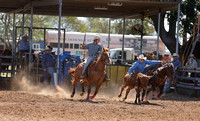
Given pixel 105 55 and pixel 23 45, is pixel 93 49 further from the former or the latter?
pixel 23 45

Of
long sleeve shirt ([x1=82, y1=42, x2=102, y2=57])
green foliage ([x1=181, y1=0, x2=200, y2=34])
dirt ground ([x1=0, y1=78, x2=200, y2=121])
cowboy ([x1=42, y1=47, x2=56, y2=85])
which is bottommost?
dirt ground ([x1=0, y1=78, x2=200, y2=121])

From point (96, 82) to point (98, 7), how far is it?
5.84 meters

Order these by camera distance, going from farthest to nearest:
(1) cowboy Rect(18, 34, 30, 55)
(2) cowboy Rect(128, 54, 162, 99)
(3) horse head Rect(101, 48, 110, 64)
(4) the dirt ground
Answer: (1) cowboy Rect(18, 34, 30, 55), (2) cowboy Rect(128, 54, 162, 99), (3) horse head Rect(101, 48, 110, 64), (4) the dirt ground

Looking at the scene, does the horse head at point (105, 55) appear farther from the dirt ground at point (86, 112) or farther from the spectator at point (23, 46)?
the spectator at point (23, 46)

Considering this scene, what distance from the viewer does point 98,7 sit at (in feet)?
59.4

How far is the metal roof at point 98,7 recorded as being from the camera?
16.1 meters

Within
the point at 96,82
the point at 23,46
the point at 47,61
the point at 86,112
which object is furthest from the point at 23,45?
the point at 86,112

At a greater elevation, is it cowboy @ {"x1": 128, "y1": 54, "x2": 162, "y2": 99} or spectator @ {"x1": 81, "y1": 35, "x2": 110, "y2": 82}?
spectator @ {"x1": 81, "y1": 35, "x2": 110, "y2": 82}

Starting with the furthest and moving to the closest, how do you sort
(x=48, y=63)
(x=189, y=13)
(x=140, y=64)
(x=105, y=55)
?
(x=189, y=13), (x=48, y=63), (x=140, y=64), (x=105, y=55)

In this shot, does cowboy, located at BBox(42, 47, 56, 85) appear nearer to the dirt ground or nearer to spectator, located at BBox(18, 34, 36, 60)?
spectator, located at BBox(18, 34, 36, 60)

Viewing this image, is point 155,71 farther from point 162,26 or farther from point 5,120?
point 162,26

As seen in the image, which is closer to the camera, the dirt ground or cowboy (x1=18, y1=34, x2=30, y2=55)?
the dirt ground

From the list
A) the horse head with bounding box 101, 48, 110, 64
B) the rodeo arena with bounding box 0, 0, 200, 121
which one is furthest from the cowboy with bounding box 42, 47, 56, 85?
the horse head with bounding box 101, 48, 110, 64

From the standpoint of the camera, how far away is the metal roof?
52.9ft
